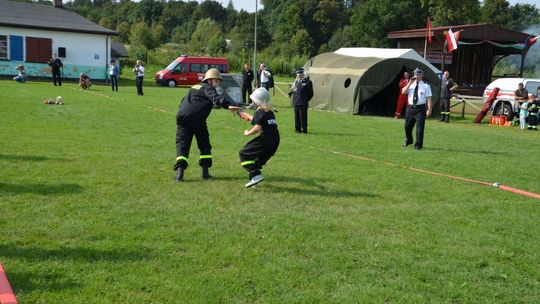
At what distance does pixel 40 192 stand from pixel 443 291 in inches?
210

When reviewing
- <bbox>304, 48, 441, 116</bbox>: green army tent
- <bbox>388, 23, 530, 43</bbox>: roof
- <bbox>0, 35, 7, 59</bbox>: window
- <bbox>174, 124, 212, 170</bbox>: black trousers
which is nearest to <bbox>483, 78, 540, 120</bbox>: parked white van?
<bbox>304, 48, 441, 116</bbox>: green army tent

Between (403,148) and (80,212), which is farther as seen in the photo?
(403,148)

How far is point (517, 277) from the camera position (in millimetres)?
4980

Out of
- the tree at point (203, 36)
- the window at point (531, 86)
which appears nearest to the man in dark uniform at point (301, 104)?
the window at point (531, 86)

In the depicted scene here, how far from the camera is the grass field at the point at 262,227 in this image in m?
4.50

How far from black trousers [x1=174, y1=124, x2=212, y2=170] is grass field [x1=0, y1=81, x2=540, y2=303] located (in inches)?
13.7

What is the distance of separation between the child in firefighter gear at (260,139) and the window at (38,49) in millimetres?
34626

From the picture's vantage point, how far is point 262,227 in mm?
6117

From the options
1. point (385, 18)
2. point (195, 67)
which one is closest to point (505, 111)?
point (195, 67)

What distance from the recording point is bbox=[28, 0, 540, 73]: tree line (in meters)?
67.6

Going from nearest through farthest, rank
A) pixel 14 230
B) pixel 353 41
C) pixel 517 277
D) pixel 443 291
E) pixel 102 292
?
pixel 102 292, pixel 443 291, pixel 517 277, pixel 14 230, pixel 353 41

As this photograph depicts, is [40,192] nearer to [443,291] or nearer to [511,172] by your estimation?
[443,291]

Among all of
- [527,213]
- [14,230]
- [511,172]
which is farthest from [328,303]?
[511,172]

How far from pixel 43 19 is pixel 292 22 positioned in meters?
57.4
